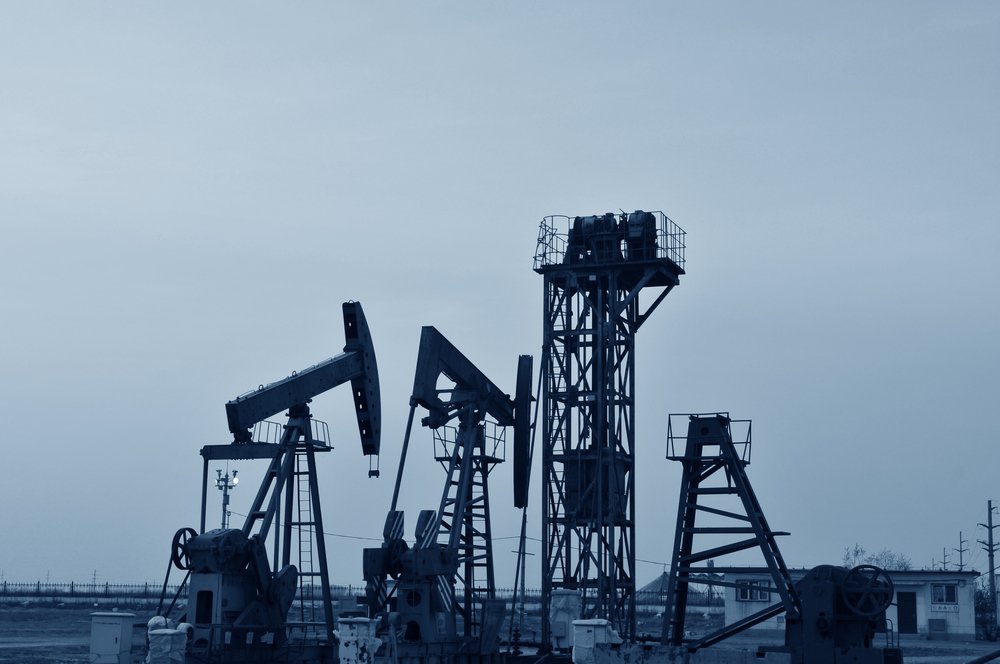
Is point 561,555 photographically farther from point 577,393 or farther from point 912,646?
point 912,646

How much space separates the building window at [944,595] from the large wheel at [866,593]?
24.8 m

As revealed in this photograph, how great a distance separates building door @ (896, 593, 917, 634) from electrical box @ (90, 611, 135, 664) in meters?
34.6

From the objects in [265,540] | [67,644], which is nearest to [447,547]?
[265,540]

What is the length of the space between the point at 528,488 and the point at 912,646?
1686 cm

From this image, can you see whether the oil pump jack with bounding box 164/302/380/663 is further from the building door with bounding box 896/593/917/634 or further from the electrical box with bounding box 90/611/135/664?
the building door with bounding box 896/593/917/634

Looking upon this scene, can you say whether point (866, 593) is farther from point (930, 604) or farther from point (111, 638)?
point (930, 604)

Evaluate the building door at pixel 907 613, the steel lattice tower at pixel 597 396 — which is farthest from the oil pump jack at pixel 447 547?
the building door at pixel 907 613

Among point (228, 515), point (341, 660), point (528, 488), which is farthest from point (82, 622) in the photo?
point (341, 660)

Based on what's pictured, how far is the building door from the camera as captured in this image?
4675cm

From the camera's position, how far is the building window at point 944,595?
4697 cm

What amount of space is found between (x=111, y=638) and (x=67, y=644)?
2350 cm

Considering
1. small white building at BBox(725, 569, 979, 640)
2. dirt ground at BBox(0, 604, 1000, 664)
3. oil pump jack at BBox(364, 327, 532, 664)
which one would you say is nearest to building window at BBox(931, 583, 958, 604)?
small white building at BBox(725, 569, 979, 640)

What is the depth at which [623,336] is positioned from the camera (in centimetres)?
3428

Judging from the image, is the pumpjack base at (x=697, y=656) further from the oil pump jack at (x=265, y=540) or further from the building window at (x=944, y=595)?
the building window at (x=944, y=595)
